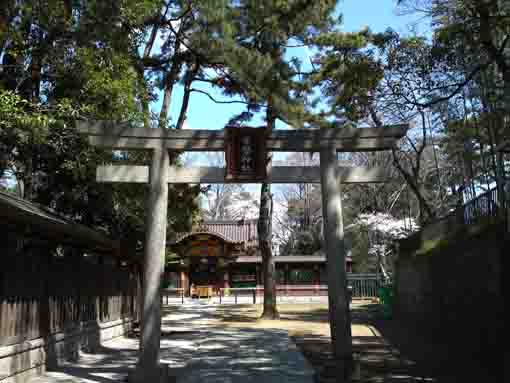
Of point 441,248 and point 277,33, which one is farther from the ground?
point 277,33

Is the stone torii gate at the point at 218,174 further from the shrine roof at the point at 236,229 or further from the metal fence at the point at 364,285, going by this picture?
the shrine roof at the point at 236,229

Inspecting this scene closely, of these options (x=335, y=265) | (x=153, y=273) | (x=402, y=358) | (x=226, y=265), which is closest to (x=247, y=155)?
(x=335, y=265)

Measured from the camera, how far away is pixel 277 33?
14.8 meters

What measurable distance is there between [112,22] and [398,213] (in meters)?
24.8

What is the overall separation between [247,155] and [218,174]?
622mm

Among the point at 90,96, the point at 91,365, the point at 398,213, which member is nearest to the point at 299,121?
the point at 90,96

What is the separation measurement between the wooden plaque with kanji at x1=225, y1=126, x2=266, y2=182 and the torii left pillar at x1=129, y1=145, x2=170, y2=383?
113 cm

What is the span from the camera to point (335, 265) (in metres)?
7.08

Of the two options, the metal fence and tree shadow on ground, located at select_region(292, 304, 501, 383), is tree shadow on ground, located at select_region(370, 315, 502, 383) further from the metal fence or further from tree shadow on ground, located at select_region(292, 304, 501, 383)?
the metal fence

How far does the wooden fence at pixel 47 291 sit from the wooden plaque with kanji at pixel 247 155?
3673mm

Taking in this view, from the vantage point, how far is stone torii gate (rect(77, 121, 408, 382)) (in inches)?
272

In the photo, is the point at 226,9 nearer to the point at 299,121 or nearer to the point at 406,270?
the point at 299,121

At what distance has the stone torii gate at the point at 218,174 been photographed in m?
6.91

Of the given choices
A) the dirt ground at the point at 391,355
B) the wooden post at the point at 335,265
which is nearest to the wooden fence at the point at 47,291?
the dirt ground at the point at 391,355
